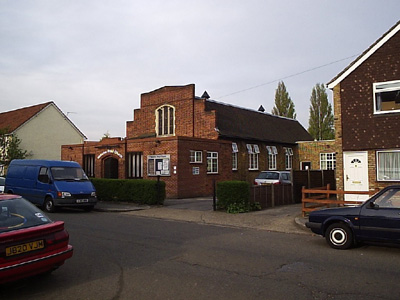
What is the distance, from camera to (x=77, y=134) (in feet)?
143

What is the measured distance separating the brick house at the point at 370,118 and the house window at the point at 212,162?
32.9ft

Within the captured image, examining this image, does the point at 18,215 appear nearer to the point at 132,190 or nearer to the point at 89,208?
the point at 89,208

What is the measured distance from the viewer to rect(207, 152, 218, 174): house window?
79.8ft

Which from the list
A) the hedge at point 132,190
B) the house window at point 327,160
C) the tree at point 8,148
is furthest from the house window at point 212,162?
the tree at point 8,148

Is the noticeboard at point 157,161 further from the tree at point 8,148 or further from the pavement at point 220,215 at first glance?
the tree at point 8,148

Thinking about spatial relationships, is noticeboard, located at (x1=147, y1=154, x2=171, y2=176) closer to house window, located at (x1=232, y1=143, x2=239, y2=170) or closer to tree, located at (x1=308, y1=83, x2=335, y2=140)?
house window, located at (x1=232, y1=143, x2=239, y2=170)

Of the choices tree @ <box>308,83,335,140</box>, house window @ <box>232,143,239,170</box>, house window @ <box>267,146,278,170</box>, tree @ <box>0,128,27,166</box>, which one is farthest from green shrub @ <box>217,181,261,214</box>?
tree @ <box>308,83,335,140</box>

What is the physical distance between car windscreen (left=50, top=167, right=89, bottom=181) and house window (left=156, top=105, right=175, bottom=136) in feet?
44.7

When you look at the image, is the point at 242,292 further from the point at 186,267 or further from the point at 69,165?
the point at 69,165

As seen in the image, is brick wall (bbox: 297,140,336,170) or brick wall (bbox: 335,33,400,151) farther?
brick wall (bbox: 297,140,336,170)

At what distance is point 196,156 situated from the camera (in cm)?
2322

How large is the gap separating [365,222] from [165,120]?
924 inches

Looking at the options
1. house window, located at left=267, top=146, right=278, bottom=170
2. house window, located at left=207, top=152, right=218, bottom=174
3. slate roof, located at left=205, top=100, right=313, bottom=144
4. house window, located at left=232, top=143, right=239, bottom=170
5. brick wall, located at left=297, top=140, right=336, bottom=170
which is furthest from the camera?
brick wall, located at left=297, top=140, right=336, bottom=170

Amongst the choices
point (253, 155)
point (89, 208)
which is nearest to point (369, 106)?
point (89, 208)
